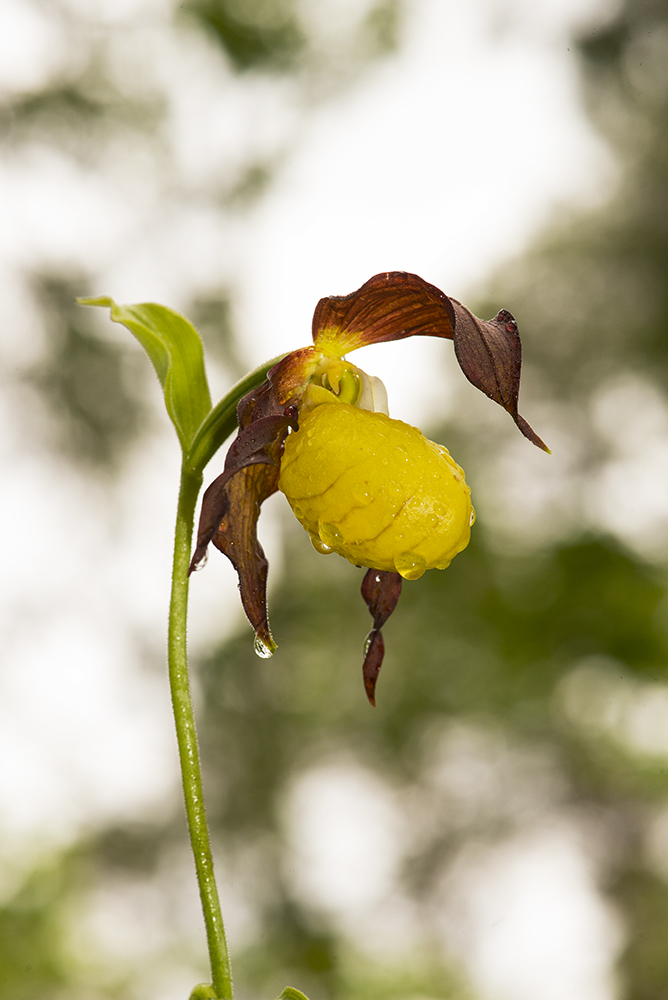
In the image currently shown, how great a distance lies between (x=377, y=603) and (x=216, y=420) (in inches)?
13.5

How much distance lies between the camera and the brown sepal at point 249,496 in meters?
0.75

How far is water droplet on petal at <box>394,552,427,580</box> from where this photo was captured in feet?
2.63

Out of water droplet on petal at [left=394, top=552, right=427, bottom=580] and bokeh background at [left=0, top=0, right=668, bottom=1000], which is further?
bokeh background at [left=0, top=0, right=668, bottom=1000]

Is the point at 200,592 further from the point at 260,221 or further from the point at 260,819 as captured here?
the point at 260,221

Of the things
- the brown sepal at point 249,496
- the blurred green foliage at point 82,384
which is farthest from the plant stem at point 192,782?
the blurred green foliage at point 82,384

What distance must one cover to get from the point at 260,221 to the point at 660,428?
3.40m

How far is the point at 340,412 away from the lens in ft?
2.78

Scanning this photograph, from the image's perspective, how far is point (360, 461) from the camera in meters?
0.80

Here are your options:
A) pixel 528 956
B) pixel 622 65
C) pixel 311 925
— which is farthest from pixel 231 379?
pixel 528 956

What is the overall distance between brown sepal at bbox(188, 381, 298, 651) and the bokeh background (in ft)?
14.9

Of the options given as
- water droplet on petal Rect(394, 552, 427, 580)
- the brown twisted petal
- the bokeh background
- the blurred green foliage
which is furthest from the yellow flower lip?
the blurred green foliage

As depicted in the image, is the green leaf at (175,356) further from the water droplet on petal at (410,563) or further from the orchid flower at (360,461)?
the water droplet on petal at (410,563)

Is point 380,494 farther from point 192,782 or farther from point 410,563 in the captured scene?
point 192,782

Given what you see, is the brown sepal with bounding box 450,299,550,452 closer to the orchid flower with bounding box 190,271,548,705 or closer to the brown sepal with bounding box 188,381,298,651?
the orchid flower with bounding box 190,271,548,705
